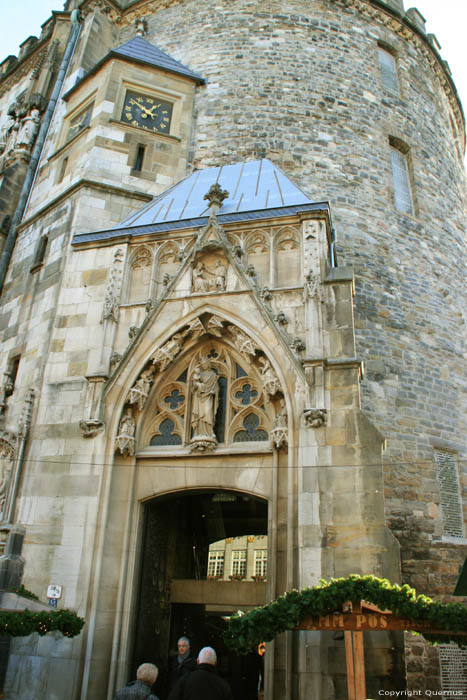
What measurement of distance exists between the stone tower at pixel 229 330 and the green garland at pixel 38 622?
784 millimetres

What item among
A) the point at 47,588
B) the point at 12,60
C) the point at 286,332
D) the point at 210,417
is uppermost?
the point at 12,60

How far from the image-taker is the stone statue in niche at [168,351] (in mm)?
10250

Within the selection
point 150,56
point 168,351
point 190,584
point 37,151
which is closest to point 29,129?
point 37,151

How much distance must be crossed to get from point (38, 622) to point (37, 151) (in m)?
13.4

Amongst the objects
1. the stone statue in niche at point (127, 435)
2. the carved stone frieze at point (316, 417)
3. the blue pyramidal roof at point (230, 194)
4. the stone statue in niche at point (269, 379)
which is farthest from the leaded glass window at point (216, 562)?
the carved stone frieze at point (316, 417)

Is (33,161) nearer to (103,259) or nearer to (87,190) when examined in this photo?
(87,190)

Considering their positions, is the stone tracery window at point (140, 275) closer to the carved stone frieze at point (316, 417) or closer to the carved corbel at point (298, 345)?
the carved corbel at point (298, 345)

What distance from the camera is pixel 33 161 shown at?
17.2 metres

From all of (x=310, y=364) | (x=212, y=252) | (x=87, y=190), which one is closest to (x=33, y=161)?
(x=87, y=190)

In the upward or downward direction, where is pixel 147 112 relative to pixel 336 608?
upward

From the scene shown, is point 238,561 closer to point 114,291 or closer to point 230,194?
point 230,194

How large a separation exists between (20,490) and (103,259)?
428 centimetres

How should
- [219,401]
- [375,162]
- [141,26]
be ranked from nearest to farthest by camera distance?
[219,401]
[375,162]
[141,26]

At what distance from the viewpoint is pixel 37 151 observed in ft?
57.2
